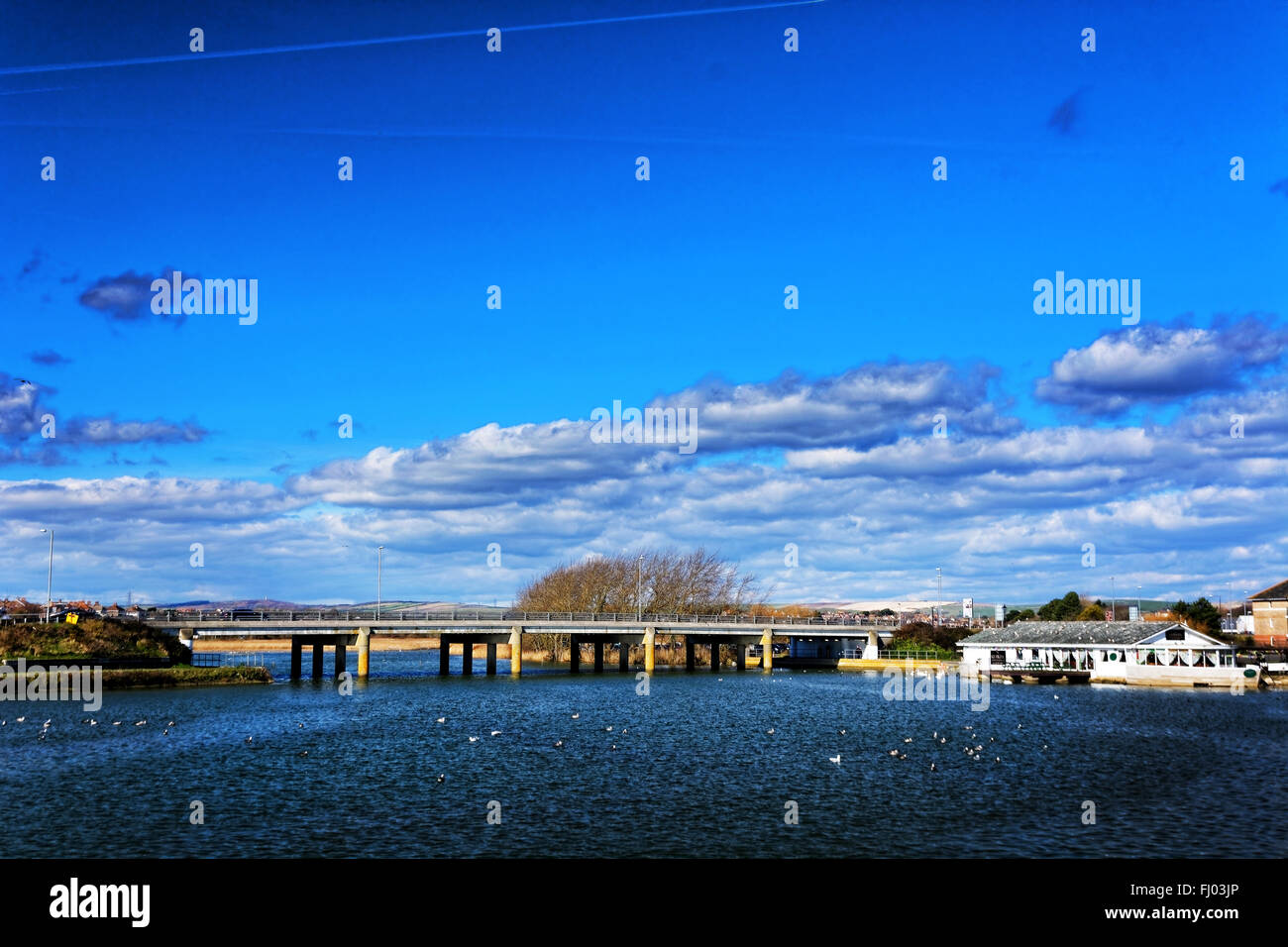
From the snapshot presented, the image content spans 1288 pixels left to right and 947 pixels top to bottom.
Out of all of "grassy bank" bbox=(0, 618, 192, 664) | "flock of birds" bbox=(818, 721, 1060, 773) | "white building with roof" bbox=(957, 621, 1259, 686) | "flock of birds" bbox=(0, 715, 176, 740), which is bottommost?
"white building with roof" bbox=(957, 621, 1259, 686)

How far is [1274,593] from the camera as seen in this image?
14275 cm

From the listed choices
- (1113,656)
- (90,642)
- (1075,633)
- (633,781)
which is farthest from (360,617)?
(1113,656)

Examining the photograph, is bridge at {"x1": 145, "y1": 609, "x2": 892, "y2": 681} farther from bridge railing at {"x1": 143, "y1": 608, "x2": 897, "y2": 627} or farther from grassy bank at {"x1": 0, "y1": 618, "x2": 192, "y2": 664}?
grassy bank at {"x1": 0, "y1": 618, "x2": 192, "y2": 664}

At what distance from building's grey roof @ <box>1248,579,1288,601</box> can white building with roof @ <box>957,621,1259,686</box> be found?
123 ft

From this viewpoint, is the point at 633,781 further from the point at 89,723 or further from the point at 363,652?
the point at 363,652

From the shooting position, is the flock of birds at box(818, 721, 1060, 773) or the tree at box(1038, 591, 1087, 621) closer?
the flock of birds at box(818, 721, 1060, 773)

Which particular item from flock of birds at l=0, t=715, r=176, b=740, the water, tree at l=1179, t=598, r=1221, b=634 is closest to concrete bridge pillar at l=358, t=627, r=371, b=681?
the water

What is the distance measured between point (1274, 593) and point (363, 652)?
4847 inches

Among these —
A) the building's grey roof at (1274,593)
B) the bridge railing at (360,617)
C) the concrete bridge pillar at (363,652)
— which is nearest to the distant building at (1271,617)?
the building's grey roof at (1274,593)

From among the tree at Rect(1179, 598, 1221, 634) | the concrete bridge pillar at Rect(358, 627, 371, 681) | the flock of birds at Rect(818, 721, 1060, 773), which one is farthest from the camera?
the tree at Rect(1179, 598, 1221, 634)

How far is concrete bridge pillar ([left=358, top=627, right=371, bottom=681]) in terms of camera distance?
105356 millimetres

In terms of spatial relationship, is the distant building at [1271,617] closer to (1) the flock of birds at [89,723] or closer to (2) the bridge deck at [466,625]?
(2) the bridge deck at [466,625]

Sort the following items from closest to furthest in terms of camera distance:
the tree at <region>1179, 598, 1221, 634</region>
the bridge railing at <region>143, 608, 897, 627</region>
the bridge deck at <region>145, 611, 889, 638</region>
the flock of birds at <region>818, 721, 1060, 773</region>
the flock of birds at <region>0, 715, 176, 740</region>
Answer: the flock of birds at <region>818, 721, 1060, 773</region> < the flock of birds at <region>0, 715, 176, 740</region> < the bridge deck at <region>145, 611, 889, 638</region> < the bridge railing at <region>143, 608, 897, 627</region> < the tree at <region>1179, 598, 1221, 634</region>
